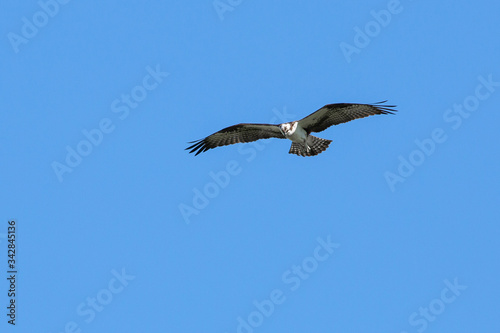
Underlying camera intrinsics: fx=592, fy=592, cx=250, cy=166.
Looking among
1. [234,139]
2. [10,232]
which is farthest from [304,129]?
[10,232]

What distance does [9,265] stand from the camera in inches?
617

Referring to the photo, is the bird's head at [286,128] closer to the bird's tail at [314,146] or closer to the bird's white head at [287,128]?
the bird's white head at [287,128]

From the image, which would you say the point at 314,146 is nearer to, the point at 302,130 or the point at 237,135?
the point at 302,130

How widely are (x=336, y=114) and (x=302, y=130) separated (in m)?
1.09

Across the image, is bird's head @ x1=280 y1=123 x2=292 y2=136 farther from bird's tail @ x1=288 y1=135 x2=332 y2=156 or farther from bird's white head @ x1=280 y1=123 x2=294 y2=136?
bird's tail @ x1=288 y1=135 x2=332 y2=156

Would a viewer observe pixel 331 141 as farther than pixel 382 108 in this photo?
Yes

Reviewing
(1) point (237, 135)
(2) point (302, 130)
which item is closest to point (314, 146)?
(2) point (302, 130)

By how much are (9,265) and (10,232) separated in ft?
3.01

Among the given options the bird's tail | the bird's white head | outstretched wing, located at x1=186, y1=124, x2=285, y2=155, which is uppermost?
outstretched wing, located at x1=186, y1=124, x2=285, y2=155

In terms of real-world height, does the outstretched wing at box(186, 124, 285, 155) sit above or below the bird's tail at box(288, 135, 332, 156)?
above

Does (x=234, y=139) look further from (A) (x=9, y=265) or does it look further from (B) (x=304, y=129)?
(A) (x=9, y=265)

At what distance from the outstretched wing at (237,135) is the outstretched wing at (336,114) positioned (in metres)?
1.07

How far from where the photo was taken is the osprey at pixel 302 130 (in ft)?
53.8

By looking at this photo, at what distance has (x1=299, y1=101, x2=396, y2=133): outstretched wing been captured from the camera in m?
16.2
